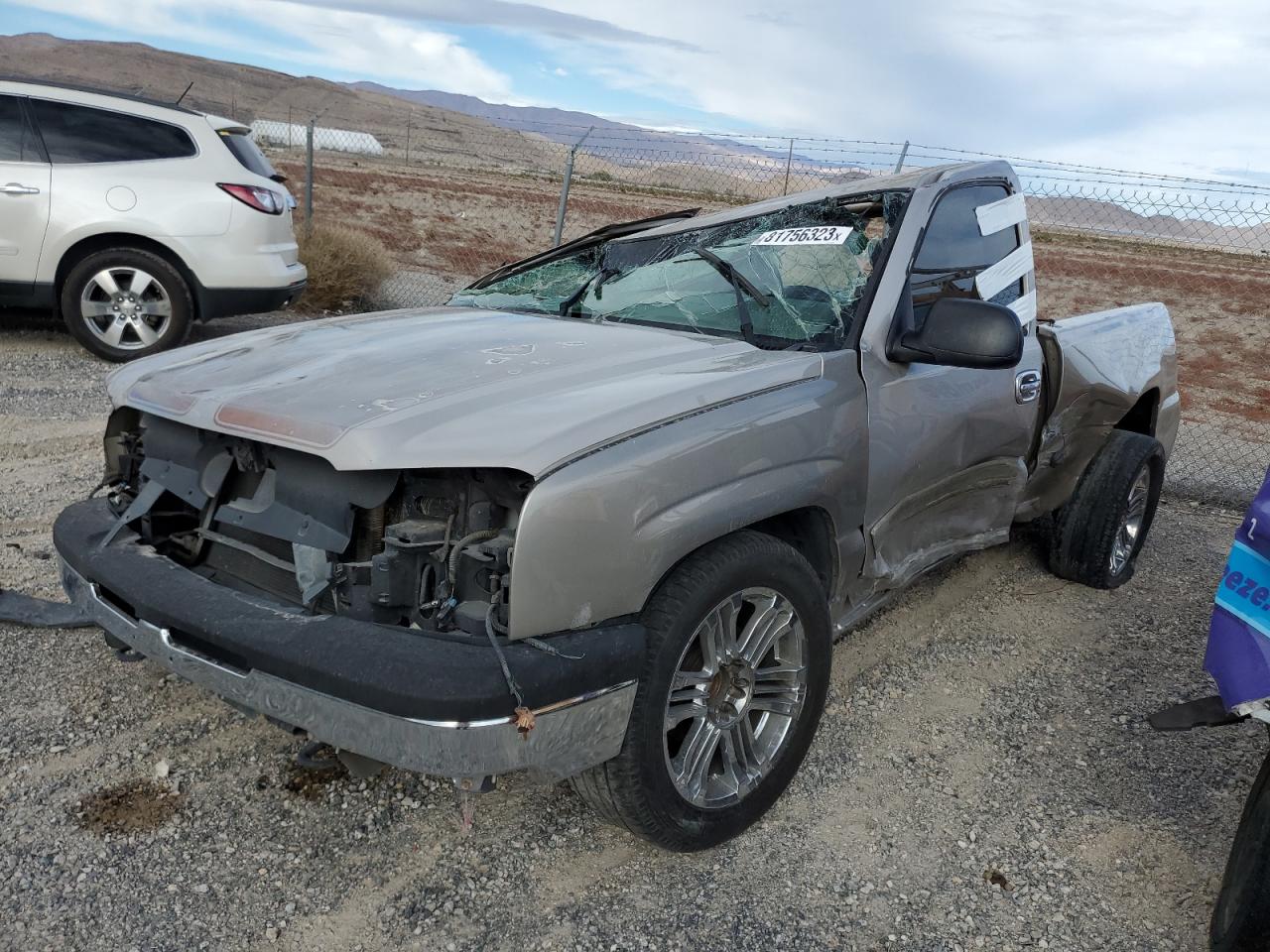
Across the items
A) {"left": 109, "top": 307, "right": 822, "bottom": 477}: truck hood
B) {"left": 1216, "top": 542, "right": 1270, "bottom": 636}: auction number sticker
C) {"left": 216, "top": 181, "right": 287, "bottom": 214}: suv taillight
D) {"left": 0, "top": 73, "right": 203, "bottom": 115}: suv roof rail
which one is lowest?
{"left": 1216, "top": 542, "right": 1270, "bottom": 636}: auction number sticker

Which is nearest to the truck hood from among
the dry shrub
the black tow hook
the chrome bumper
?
the chrome bumper

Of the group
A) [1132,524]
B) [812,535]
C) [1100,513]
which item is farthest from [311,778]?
[1132,524]

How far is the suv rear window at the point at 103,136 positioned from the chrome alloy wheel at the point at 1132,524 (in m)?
6.69

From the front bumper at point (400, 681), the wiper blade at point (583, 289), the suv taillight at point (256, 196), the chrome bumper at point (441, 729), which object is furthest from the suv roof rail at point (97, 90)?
the chrome bumper at point (441, 729)

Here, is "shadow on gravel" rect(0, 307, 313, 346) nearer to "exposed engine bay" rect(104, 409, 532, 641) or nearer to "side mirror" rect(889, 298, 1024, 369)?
"exposed engine bay" rect(104, 409, 532, 641)

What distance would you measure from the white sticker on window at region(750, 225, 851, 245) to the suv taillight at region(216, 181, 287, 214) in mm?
5260

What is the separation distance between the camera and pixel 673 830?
98.9 inches

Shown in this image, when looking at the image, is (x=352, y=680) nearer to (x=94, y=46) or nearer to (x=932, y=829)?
(x=932, y=829)

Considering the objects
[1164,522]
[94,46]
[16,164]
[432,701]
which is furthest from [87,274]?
[94,46]

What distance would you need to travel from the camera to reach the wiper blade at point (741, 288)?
3092mm

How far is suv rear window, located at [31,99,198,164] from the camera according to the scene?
7.21 metres

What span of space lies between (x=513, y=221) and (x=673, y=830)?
24.3 meters

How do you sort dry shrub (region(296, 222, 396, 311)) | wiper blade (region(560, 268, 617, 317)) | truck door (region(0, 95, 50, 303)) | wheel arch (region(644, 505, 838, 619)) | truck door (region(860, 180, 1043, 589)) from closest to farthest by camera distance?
wheel arch (region(644, 505, 838, 619)) < truck door (region(860, 180, 1043, 589)) < wiper blade (region(560, 268, 617, 317)) < truck door (region(0, 95, 50, 303)) < dry shrub (region(296, 222, 396, 311))

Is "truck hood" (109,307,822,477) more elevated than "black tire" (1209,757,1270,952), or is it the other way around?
"truck hood" (109,307,822,477)
